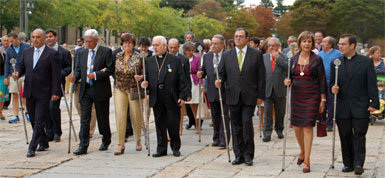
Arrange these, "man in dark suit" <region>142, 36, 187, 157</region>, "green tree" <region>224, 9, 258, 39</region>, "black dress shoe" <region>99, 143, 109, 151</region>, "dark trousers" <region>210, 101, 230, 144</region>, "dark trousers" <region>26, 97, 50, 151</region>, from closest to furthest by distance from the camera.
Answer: "man in dark suit" <region>142, 36, 187, 157</region> → "dark trousers" <region>26, 97, 50, 151</region> → "black dress shoe" <region>99, 143, 109, 151</region> → "dark trousers" <region>210, 101, 230, 144</region> → "green tree" <region>224, 9, 258, 39</region>

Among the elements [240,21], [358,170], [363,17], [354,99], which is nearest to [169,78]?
[354,99]

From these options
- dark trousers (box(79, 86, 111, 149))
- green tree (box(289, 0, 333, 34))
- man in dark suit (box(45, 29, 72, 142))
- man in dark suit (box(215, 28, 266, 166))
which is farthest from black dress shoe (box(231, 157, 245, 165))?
green tree (box(289, 0, 333, 34))

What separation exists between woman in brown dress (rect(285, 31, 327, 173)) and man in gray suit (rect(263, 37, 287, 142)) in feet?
9.85

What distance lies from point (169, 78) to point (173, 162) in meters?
1.29

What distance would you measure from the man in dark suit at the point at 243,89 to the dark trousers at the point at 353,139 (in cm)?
123

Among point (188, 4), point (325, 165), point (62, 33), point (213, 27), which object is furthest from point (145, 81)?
point (188, 4)

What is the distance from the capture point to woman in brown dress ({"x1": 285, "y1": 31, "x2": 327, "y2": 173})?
8172mm

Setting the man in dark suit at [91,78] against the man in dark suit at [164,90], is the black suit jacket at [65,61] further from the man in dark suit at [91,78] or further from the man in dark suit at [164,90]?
the man in dark suit at [164,90]

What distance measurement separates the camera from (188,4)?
112 metres

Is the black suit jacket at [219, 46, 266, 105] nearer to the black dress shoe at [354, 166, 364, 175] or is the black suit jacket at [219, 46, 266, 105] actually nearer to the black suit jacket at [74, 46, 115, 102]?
the black dress shoe at [354, 166, 364, 175]

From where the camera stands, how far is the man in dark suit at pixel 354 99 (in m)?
8.02

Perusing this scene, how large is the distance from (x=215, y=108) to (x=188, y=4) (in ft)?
337

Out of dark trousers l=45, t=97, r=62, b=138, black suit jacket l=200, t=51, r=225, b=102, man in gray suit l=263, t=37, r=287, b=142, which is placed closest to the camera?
black suit jacket l=200, t=51, r=225, b=102

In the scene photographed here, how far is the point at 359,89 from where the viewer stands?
8070mm
